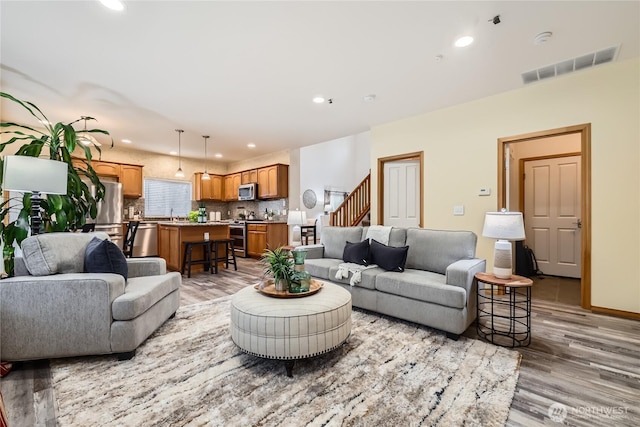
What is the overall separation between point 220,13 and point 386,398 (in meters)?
3.00

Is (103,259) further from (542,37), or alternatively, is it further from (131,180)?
(131,180)

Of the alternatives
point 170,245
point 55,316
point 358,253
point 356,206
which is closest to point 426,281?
point 358,253

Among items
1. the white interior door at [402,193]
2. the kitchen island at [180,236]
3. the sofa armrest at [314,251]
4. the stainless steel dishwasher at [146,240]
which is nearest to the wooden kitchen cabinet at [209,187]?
the stainless steel dishwasher at [146,240]

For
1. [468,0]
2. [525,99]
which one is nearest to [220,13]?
[468,0]

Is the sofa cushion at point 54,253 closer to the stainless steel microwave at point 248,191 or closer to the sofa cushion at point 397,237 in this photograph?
the sofa cushion at point 397,237

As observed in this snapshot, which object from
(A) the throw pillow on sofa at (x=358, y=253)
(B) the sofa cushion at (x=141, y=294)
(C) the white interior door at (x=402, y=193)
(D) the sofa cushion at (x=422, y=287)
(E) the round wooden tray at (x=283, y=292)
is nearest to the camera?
(B) the sofa cushion at (x=141, y=294)

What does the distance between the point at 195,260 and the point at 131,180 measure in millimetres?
3143

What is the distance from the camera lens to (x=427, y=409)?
1.62 meters

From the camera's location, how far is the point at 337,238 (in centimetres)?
401

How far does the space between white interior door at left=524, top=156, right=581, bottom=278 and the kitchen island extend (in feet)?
18.8

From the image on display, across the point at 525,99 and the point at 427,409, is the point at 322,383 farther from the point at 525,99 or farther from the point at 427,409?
the point at 525,99

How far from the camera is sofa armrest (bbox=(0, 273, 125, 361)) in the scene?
1.96 m

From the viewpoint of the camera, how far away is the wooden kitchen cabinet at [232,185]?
817 centimetres

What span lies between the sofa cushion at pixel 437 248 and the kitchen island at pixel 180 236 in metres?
3.67
